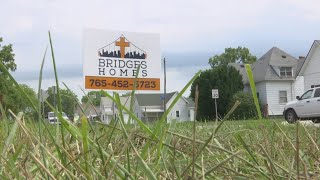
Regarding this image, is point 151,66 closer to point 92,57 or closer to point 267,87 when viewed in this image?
point 92,57

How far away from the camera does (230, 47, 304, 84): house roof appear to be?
55.7 m

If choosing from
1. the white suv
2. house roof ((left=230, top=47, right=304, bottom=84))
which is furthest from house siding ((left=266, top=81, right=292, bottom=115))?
the white suv

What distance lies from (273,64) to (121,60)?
132ft

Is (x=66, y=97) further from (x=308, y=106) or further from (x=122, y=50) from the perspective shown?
(x=308, y=106)

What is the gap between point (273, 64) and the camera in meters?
57.4

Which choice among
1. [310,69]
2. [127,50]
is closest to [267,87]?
[310,69]

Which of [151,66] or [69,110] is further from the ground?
[151,66]

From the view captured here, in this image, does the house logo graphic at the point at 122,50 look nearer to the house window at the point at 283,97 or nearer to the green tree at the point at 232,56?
the house window at the point at 283,97

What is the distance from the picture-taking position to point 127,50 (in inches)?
850

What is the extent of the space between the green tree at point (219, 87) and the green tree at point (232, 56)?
25.7m

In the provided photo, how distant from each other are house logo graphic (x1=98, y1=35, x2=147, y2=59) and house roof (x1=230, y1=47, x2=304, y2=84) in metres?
35.7

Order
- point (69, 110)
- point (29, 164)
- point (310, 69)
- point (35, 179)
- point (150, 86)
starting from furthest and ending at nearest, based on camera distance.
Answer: point (310, 69)
point (150, 86)
point (69, 110)
point (29, 164)
point (35, 179)

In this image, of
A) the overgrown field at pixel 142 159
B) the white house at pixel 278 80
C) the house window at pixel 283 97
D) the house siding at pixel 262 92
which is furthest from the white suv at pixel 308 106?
the house window at pixel 283 97

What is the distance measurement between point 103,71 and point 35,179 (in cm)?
1856
